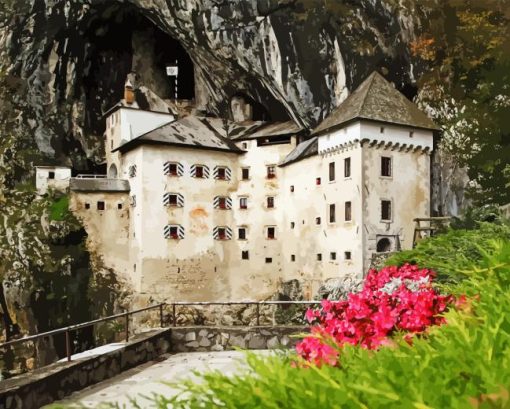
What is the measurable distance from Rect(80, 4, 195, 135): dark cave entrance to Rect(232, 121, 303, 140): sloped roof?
682cm

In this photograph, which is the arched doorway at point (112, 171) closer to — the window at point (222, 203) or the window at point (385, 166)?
the window at point (222, 203)

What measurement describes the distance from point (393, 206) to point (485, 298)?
23.6 m

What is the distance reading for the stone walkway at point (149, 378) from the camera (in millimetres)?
6457

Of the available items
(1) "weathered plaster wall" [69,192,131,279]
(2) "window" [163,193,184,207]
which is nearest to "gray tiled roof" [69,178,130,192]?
(1) "weathered plaster wall" [69,192,131,279]

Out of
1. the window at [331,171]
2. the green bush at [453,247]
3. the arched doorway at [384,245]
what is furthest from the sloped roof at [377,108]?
the green bush at [453,247]

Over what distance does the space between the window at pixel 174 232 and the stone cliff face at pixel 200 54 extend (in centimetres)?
819

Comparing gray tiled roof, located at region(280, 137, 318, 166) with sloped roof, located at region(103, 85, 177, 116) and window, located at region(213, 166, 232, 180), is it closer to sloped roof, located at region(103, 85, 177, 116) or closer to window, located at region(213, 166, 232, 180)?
window, located at region(213, 166, 232, 180)

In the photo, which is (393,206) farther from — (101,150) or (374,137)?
(101,150)

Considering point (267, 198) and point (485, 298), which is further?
point (267, 198)

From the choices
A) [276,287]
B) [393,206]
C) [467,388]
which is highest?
[393,206]

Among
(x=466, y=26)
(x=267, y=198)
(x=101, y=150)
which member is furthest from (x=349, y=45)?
(x=101, y=150)

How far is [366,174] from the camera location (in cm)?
2522

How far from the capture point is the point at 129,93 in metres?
32.9

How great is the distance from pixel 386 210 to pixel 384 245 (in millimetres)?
1711
